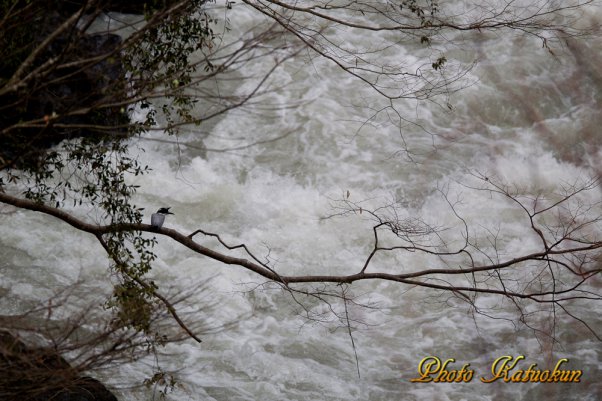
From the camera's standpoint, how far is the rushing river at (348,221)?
761 centimetres

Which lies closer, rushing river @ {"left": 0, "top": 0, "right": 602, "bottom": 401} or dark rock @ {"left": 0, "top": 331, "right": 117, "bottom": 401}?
dark rock @ {"left": 0, "top": 331, "right": 117, "bottom": 401}

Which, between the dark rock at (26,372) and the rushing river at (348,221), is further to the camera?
the rushing river at (348,221)

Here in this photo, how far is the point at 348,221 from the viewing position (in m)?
9.55

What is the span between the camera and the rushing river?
299 inches

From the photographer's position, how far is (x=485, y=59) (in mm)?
11797

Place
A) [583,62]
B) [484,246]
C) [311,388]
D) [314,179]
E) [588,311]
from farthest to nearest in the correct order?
[583,62]
[314,179]
[484,246]
[588,311]
[311,388]

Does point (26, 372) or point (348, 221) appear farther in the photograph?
point (348, 221)

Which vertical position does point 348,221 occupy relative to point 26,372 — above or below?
above

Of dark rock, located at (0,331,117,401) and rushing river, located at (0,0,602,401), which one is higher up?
rushing river, located at (0,0,602,401)

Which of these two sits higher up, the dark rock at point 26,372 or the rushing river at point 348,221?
the rushing river at point 348,221

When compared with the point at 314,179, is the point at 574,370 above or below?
below

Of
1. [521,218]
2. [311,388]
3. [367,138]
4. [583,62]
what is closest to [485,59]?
[583,62]

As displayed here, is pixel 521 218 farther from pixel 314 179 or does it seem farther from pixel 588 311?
pixel 314 179

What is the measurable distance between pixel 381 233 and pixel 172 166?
270 cm
